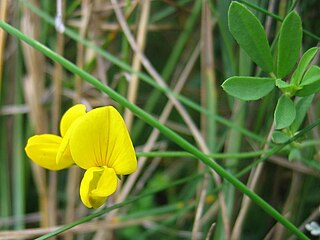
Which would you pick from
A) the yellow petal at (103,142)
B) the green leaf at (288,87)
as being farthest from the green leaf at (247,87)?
the yellow petal at (103,142)

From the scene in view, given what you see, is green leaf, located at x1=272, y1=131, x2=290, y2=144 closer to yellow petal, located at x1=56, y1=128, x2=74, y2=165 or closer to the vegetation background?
the vegetation background

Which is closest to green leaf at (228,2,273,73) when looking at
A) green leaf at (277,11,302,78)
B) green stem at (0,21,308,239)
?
green leaf at (277,11,302,78)

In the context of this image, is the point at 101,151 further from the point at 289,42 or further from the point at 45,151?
the point at 289,42

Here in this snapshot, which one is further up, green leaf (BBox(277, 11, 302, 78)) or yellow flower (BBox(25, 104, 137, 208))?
green leaf (BBox(277, 11, 302, 78))

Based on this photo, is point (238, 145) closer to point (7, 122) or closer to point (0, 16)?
point (0, 16)

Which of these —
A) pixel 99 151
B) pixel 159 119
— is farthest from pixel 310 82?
pixel 159 119

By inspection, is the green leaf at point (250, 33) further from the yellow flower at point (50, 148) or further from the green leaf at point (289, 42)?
the yellow flower at point (50, 148)
